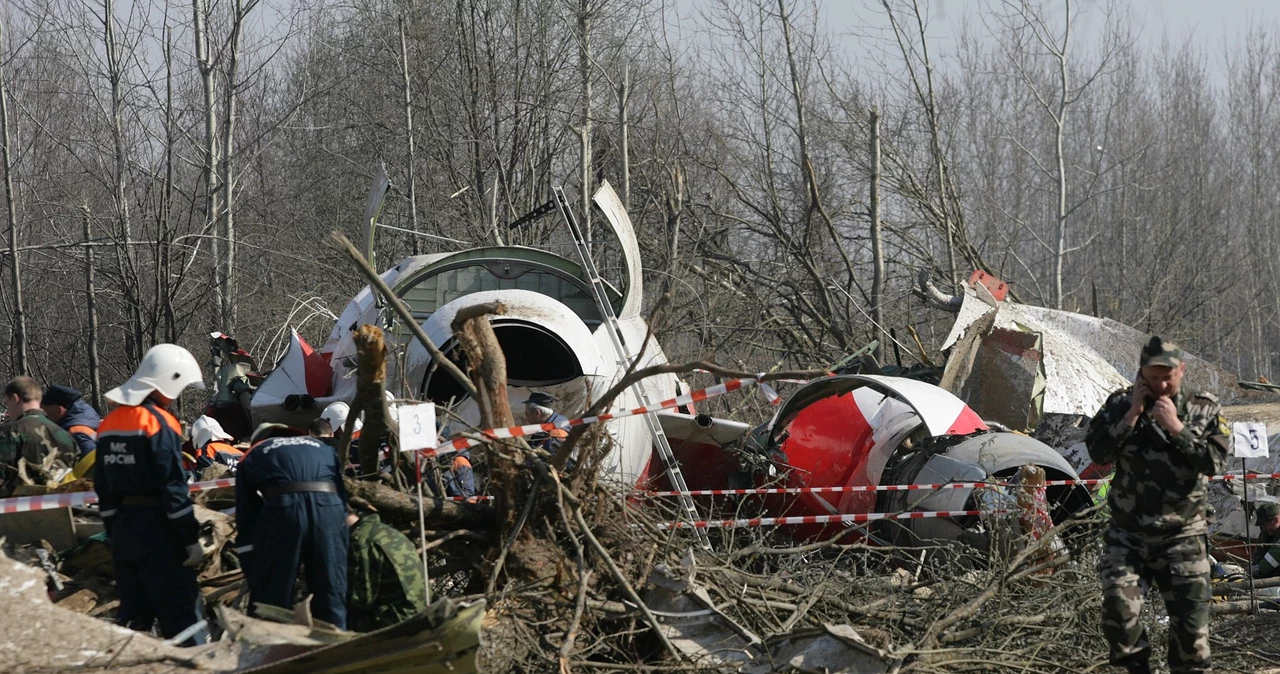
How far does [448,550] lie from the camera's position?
5.80 metres

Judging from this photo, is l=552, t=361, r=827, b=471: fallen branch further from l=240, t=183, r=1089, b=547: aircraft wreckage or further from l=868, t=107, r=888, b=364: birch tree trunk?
l=868, t=107, r=888, b=364: birch tree trunk

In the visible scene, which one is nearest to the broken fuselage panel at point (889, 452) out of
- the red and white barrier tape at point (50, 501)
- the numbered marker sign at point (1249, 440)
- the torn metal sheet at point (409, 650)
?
the numbered marker sign at point (1249, 440)

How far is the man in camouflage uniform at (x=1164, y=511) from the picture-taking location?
482cm

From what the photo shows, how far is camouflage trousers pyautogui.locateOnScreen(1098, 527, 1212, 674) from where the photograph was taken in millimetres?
4809

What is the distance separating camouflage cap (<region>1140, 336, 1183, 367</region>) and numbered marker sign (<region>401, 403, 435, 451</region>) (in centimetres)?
289

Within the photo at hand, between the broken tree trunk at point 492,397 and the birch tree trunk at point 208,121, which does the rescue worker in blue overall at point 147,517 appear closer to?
the broken tree trunk at point 492,397

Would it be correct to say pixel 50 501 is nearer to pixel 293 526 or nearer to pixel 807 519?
pixel 293 526

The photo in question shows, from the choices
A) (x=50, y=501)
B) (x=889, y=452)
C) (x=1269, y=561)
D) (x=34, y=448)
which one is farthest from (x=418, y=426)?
(x=1269, y=561)

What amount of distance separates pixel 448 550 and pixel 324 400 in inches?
220

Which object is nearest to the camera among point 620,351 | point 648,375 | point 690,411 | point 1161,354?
point 1161,354

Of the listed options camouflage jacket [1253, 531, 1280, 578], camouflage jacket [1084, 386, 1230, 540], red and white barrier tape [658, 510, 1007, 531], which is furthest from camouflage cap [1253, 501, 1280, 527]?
camouflage jacket [1084, 386, 1230, 540]

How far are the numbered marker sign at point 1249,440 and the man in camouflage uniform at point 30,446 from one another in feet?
20.6

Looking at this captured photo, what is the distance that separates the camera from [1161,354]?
486 cm

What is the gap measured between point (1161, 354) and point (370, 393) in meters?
3.35
